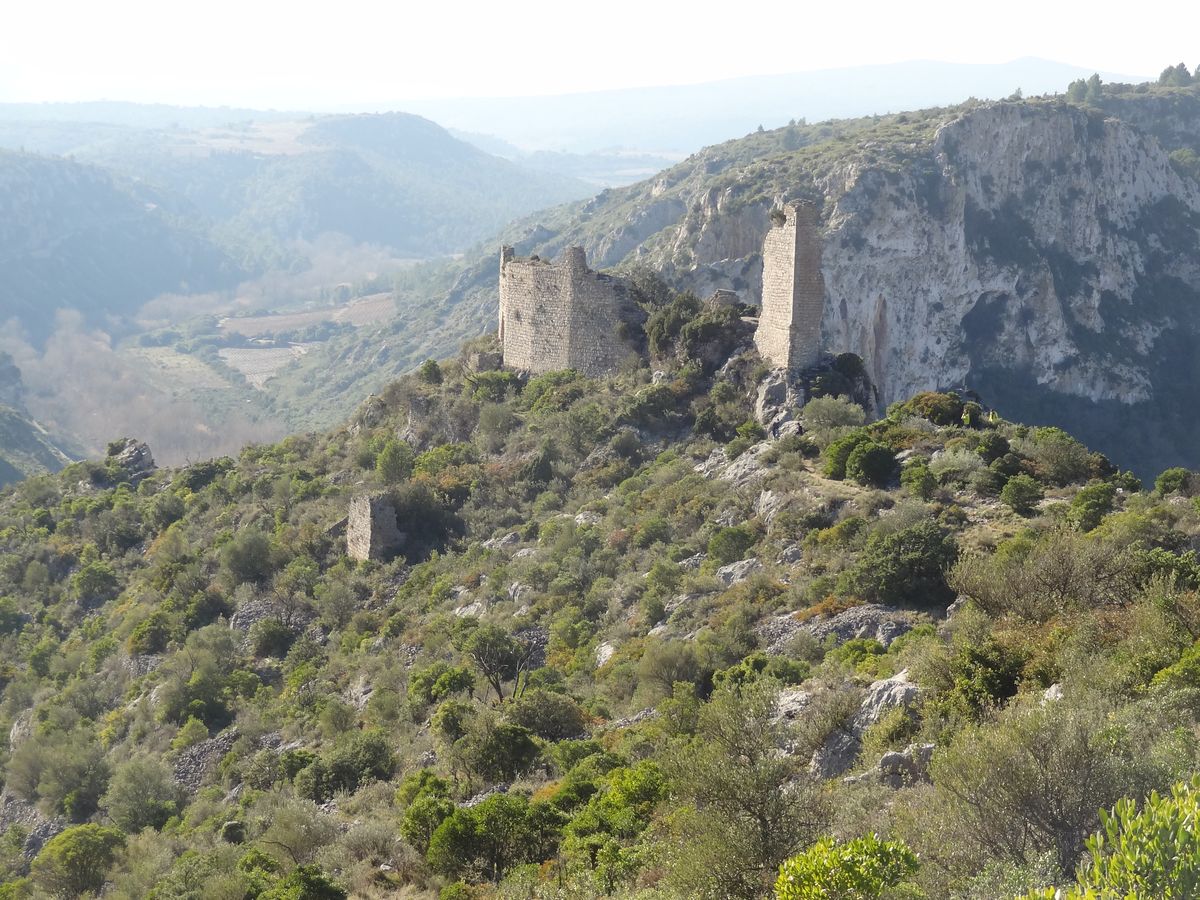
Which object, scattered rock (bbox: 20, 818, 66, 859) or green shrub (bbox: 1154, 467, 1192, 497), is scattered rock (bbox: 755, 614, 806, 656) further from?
scattered rock (bbox: 20, 818, 66, 859)

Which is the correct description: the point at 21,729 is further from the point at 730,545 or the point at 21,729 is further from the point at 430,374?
the point at 730,545

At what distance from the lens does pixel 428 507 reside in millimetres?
28844

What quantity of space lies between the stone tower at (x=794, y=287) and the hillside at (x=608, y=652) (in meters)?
1.15

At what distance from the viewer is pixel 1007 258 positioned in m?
74.8

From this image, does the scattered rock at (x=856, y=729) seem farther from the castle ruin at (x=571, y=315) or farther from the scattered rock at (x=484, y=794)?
the castle ruin at (x=571, y=315)

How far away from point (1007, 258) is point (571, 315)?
166ft

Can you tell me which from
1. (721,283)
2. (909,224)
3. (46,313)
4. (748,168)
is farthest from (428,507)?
(46,313)

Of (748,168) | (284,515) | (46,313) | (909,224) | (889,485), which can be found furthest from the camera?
(46,313)

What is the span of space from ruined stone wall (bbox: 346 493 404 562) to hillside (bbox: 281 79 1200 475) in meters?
37.9

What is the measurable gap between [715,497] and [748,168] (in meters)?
60.2

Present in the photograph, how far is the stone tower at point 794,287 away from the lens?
25578 mm

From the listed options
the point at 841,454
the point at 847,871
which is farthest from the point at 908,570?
the point at 847,871

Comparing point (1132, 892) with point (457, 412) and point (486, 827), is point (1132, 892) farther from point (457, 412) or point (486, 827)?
point (457, 412)

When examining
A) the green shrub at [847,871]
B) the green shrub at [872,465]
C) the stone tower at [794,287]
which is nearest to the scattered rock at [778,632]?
the green shrub at [872,465]
